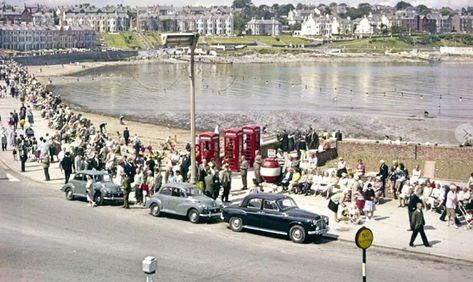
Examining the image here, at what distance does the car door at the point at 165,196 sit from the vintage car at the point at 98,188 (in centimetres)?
244

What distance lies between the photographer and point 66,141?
127 feet

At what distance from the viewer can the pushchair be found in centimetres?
2116

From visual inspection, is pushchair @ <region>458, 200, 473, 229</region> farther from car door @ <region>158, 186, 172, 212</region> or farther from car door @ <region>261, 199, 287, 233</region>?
car door @ <region>158, 186, 172, 212</region>

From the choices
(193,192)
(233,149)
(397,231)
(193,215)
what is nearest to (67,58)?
(233,149)

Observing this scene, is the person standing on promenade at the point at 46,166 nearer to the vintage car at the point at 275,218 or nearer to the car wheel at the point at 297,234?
the vintage car at the point at 275,218

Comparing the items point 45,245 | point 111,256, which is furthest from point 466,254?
point 45,245

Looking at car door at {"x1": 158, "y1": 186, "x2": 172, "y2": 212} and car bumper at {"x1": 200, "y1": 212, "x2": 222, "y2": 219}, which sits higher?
car door at {"x1": 158, "y1": 186, "x2": 172, "y2": 212}

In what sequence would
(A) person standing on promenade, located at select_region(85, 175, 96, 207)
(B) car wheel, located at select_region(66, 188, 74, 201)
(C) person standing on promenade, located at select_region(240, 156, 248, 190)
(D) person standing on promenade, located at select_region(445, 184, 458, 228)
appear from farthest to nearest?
1. (C) person standing on promenade, located at select_region(240, 156, 248, 190)
2. (B) car wheel, located at select_region(66, 188, 74, 201)
3. (A) person standing on promenade, located at select_region(85, 175, 96, 207)
4. (D) person standing on promenade, located at select_region(445, 184, 458, 228)

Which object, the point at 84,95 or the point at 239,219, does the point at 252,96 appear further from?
the point at 239,219

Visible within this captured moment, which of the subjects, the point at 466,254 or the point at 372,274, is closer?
the point at 372,274

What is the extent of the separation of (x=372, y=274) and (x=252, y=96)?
7488 centimetres

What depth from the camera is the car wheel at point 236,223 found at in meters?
20.6

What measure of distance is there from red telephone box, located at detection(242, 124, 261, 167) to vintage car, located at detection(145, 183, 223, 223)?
890 centimetres

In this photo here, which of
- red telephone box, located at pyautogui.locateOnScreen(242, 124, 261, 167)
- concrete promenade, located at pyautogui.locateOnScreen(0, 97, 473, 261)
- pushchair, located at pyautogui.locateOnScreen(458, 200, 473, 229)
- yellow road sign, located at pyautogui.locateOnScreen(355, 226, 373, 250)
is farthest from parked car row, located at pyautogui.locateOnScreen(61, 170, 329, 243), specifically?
red telephone box, located at pyautogui.locateOnScreen(242, 124, 261, 167)
